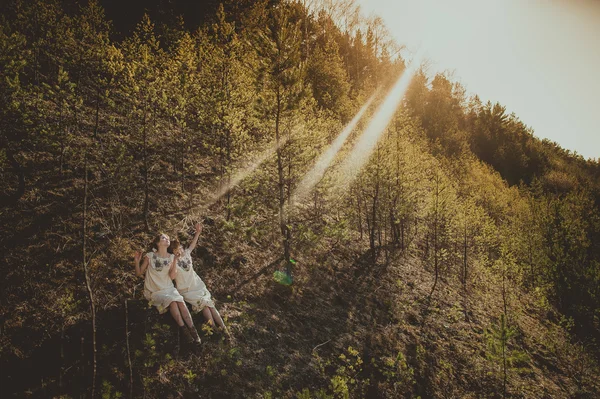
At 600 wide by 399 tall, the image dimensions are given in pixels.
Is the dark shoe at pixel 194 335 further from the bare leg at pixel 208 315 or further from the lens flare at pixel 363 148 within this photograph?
the lens flare at pixel 363 148

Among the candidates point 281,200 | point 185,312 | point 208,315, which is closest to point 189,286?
point 185,312

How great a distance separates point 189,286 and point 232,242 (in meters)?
3.99

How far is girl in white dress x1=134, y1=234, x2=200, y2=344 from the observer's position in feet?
18.8

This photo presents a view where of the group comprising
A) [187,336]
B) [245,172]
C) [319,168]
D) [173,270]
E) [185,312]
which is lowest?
[187,336]

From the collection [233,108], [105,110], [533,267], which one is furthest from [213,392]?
[533,267]

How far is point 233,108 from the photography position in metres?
11.1

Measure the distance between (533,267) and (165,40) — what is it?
3182 cm

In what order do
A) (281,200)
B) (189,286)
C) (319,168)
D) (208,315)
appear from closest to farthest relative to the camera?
Answer: (189,286) < (208,315) < (281,200) < (319,168)

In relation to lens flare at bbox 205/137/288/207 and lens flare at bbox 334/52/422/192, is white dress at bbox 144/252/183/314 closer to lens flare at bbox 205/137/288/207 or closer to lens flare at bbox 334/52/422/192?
lens flare at bbox 205/137/288/207

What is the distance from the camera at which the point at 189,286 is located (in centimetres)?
623

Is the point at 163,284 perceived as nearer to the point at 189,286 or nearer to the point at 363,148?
the point at 189,286

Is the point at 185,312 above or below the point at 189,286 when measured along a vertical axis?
below

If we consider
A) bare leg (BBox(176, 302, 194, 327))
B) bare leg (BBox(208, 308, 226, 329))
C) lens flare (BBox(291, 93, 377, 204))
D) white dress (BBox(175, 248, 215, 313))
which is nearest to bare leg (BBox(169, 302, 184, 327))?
bare leg (BBox(176, 302, 194, 327))

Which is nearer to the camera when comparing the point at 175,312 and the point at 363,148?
the point at 175,312
